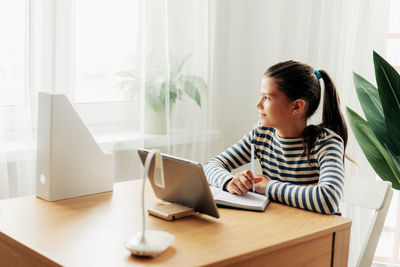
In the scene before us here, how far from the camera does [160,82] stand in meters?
2.56

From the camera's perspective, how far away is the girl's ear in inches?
70.1

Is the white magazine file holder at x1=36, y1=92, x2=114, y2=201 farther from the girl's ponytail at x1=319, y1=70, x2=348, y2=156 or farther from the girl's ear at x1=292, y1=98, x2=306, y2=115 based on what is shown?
the girl's ponytail at x1=319, y1=70, x2=348, y2=156

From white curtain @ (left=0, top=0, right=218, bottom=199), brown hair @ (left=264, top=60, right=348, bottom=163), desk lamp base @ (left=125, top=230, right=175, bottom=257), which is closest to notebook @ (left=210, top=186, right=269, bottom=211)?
brown hair @ (left=264, top=60, right=348, bottom=163)

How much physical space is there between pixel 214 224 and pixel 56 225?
418 mm

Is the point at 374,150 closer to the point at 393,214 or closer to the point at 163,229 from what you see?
the point at 393,214

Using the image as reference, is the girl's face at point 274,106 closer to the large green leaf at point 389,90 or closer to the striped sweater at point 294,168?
the striped sweater at point 294,168

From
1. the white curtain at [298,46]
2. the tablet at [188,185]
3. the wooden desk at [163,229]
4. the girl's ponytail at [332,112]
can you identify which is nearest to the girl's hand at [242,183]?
the wooden desk at [163,229]

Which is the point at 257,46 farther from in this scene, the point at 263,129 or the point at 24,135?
the point at 24,135

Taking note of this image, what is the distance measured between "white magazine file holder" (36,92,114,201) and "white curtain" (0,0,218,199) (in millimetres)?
506

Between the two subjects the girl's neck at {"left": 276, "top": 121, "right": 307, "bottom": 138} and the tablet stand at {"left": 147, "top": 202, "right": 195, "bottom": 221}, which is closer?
the tablet stand at {"left": 147, "top": 202, "right": 195, "bottom": 221}

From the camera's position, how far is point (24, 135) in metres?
2.09

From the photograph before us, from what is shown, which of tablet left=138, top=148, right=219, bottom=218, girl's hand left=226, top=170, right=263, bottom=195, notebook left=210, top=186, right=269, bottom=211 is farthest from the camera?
girl's hand left=226, top=170, right=263, bottom=195

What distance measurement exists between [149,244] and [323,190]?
2.04ft

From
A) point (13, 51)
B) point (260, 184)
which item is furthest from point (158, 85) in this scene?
point (260, 184)
